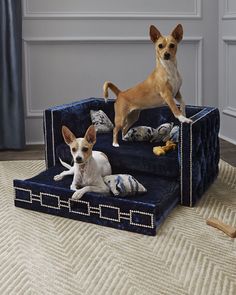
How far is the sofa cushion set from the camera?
2.67 m

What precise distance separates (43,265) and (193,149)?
1064 millimetres

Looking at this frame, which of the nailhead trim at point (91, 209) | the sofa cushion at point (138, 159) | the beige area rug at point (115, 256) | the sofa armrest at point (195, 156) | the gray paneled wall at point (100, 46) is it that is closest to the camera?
the beige area rug at point (115, 256)

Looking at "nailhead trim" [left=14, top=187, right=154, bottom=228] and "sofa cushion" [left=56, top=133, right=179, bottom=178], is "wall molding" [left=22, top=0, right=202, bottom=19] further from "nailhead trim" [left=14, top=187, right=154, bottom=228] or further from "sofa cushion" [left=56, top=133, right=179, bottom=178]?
"nailhead trim" [left=14, top=187, right=154, bottom=228]

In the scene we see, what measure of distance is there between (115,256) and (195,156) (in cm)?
83

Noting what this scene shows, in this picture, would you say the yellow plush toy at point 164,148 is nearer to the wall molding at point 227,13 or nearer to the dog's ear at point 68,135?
the dog's ear at point 68,135

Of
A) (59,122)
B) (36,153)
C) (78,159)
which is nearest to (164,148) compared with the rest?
(78,159)

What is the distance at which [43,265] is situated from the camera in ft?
6.48

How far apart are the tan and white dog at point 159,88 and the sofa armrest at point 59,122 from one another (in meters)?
0.36

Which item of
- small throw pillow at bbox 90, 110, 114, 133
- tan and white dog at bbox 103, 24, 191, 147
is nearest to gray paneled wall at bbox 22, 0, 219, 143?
small throw pillow at bbox 90, 110, 114, 133

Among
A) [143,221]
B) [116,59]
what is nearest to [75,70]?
[116,59]

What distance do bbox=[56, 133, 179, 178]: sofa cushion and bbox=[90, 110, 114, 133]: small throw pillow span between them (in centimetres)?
24

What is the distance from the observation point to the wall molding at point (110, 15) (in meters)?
4.11

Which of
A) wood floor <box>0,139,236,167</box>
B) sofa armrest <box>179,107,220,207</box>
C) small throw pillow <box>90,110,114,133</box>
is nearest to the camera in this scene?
sofa armrest <box>179,107,220,207</box>

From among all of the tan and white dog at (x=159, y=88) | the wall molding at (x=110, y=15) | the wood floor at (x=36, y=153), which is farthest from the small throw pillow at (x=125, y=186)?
the wall molding at (x=110, y=15)
